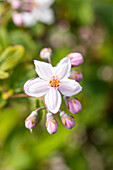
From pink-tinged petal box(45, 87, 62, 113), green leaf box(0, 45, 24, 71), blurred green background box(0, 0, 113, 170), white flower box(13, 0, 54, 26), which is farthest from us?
blurred green background box(0, 0, 113, 170)

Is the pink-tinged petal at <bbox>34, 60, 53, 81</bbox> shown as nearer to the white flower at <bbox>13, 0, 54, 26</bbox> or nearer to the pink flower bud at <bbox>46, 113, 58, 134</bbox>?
the pink flower bud at <bbox>46, 113, 58, 134</bbox>

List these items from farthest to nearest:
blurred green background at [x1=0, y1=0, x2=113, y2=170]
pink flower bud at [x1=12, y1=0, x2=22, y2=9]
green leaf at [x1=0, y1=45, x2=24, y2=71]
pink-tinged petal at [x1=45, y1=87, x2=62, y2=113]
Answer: blurred green background at [x1=0, y1=0, x2=113, y2=170], pink flower bud at [x1=12, y1=0, x2=22, y2=9], green leaf at [x1=0, y1=45, x2=24, y2=71], pink-tinged petal at [x1=45, y1=87, x2=62, y2=113]

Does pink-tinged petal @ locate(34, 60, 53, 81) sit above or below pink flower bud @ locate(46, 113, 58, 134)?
above

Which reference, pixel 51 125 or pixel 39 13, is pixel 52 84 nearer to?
pixel 51 125

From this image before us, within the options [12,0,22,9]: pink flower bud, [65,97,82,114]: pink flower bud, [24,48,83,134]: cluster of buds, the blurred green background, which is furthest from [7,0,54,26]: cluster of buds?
[65,97,82,114]: pink flower bud

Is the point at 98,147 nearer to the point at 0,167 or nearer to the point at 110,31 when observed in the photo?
the point at 0,167

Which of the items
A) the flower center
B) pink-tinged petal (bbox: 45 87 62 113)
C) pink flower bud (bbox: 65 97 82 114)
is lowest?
pink flower bud (bbox: 65 97 82 114)

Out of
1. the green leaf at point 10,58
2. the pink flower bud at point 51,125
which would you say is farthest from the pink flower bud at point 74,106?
the green leaf at point 10,58
